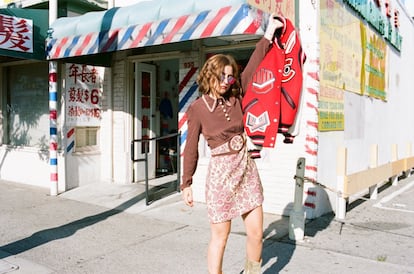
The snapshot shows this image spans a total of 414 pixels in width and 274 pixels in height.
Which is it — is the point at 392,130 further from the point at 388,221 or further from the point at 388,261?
the point at 388,261

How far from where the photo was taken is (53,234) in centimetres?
511

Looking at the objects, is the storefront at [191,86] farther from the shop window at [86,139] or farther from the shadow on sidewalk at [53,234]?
the shadow on sidewalk at [53,234]

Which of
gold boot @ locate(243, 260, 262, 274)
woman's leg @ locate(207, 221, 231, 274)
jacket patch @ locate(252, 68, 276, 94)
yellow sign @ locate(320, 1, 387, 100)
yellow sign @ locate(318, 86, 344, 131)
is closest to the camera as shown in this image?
woman's leg @ locate(207, 221, 231, 274)

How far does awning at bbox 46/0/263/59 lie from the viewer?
4.74 m

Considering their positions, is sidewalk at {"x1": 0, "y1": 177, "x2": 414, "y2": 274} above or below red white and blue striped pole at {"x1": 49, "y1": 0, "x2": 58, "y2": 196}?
below

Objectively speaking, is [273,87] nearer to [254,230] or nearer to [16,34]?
[254,230]

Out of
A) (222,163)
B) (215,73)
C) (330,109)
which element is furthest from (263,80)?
(330,109)

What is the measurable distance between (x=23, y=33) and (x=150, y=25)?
2442 mm

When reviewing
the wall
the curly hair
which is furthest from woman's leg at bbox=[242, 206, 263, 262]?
the wall

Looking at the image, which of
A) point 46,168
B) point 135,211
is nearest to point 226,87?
point 135,211

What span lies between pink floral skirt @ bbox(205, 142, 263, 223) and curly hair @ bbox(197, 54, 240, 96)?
0.49 meters

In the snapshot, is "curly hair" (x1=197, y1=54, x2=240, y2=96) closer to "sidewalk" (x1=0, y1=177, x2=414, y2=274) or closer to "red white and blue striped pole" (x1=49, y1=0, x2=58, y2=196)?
"sidewalk" (x1=0, y1=177, x2=414, y2=274)

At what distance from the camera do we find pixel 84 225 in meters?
5.53

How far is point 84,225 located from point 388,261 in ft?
12.3
